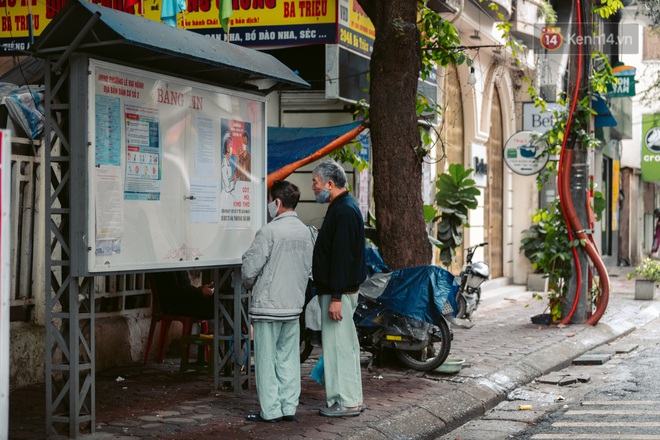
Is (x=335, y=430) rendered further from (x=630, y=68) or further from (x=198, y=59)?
(x=630, y=68)

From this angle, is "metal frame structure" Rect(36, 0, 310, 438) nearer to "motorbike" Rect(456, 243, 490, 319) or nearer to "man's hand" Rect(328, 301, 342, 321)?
"man's hand" Rect(328, 301, 342, 321)

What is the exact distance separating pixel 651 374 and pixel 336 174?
15.5 feet

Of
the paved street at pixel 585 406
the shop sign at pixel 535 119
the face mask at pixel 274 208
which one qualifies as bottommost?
the paved street at pixel 585 406

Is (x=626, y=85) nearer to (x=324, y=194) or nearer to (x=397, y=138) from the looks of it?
(x=397, y=138)

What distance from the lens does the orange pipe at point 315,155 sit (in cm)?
1099

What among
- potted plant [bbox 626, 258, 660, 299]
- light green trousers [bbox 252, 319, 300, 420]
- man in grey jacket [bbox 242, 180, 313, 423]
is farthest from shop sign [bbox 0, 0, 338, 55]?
potted plant [bbox 626, 258, 660, 299]

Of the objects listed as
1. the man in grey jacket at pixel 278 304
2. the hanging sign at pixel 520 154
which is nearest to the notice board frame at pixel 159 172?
the man in grey jacket at pixel 278 304

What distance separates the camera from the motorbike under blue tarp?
939 cm

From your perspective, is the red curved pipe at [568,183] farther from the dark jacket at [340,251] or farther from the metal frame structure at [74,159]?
the metal frame structure at [74,159]

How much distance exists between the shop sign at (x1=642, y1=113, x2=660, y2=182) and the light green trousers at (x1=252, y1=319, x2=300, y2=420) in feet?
80.9

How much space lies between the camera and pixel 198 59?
7.00m

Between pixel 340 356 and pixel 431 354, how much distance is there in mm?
2482

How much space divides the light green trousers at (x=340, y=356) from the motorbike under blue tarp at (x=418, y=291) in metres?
1.83

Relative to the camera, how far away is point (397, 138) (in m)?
9.80
